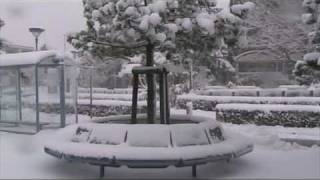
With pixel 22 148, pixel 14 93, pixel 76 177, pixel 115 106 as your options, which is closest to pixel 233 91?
pixel 115 106

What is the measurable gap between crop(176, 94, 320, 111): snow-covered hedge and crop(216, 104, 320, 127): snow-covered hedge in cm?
243

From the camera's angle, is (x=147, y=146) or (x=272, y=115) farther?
(x=272, y=115)

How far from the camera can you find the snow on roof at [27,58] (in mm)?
12094

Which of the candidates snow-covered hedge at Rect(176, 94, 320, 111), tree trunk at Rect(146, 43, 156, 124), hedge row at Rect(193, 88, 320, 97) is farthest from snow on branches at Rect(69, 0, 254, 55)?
hedge row at Rect(193, 88, 320, 97)

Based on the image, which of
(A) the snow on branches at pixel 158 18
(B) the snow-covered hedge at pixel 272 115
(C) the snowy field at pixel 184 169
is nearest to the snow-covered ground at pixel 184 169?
(C) the snowy field at pixel 184 169

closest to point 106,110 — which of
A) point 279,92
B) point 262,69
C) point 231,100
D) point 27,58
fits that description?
point 231,100

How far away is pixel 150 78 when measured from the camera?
8.55 m

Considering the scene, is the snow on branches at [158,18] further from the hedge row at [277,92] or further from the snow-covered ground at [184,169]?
the hedge row at [277,92]

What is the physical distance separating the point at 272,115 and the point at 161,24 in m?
8.70

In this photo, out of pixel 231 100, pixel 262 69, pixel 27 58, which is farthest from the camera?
pixel 262 69

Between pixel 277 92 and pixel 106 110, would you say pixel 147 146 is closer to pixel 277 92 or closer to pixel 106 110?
pixel 106 110

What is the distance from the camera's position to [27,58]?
12.4 meters

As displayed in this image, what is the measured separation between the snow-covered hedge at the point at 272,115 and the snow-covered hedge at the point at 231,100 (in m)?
2.43

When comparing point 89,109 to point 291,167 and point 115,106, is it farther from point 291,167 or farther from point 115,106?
point 291,167
